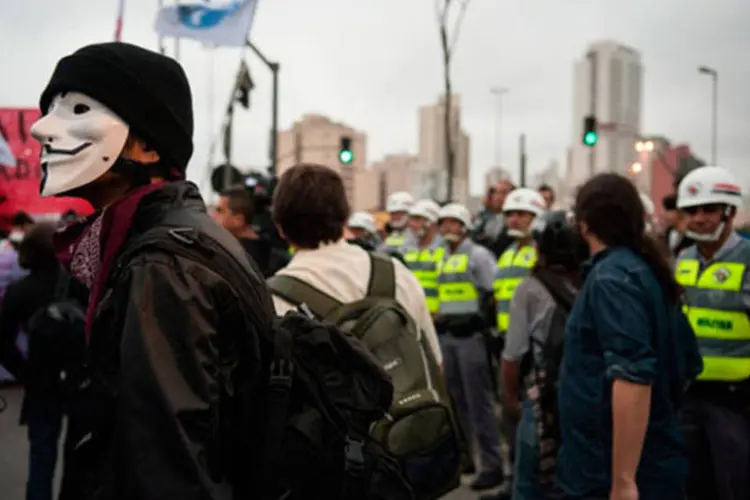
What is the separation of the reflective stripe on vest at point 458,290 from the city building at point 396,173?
2629 inches

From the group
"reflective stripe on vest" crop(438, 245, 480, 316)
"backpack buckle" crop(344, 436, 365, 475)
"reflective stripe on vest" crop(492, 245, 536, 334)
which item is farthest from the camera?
"reflective stripe on vest" crop(438, 245, 480, 316)

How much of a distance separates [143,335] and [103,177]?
513mm

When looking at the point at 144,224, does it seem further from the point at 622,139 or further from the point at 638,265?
the point at 622,139

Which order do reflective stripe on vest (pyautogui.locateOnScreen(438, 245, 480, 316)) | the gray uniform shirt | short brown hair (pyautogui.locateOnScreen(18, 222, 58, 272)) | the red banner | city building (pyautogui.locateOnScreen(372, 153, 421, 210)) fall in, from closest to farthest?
1. the gray uniform shirt
2. short brown hair (pyautogui.locateOnScreen(18, 222, 58, 272))
3. reflective stripe on vest (pyautogui.locateOnScreen(438, 245, 480, 316))
4. the red banner
5. city building (pyautogui.locateOnScreen(372, 153, 421, 210))

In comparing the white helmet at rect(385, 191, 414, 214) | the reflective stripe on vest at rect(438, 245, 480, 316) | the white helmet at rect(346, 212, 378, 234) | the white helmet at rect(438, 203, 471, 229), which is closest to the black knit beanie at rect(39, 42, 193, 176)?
the reflective stripe on vest at rect(438, 245, 480, 316)

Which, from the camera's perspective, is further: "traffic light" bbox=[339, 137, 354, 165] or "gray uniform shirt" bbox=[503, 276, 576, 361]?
"traffic light" bbox=[339, 137, 354, 165]

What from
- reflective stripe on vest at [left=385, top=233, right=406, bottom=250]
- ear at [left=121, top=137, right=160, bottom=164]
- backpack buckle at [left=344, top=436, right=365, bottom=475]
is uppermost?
ear at [left=121, top=137, right=160, bottom=164]

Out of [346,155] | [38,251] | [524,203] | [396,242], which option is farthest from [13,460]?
[346,155]

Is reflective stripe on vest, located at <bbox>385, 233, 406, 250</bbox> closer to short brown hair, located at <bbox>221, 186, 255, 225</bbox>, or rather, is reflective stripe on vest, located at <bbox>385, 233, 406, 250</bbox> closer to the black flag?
short brown hair, located at <bbox>221, 186, 255, 225</bbox>

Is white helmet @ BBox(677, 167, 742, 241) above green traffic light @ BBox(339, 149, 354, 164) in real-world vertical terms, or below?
below

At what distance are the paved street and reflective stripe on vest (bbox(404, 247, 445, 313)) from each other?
2382 millimetres

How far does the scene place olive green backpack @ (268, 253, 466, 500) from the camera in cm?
260

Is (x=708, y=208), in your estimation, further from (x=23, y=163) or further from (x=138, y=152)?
(x=23, y=163)

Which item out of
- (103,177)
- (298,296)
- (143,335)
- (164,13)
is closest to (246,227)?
(298,296)
